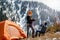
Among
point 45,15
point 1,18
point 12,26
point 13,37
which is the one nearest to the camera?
point 13,37

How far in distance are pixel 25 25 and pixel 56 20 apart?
14.9 inches

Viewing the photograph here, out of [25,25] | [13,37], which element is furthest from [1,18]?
[13,37]

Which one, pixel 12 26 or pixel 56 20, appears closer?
pixel 12 26

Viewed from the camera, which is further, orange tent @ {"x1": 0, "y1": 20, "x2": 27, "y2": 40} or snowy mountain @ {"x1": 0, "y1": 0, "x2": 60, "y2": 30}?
snowy mountain @ {"x1": 0, "y1": 0, "x2": 60, "y2": 30}

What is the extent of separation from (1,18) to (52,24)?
583 mm

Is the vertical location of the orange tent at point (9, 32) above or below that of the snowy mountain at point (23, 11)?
below

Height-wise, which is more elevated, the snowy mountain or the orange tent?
the snowy mountain

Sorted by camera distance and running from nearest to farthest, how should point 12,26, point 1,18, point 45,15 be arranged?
point 12,26
point 1,18
point 45,15

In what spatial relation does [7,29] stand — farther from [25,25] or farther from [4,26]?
[25,25]

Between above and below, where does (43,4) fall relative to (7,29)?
above

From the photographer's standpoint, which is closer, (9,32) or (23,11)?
(9,32)

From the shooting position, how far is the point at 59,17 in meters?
2.04

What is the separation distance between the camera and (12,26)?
1499 millimetres

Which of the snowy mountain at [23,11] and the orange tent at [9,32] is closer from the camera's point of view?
the orange tent at [9,32]
